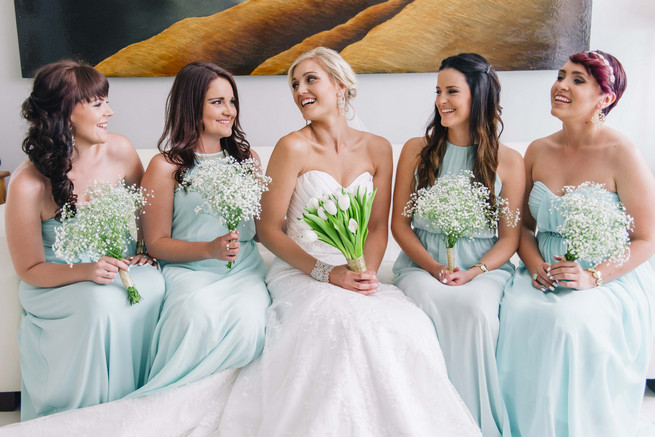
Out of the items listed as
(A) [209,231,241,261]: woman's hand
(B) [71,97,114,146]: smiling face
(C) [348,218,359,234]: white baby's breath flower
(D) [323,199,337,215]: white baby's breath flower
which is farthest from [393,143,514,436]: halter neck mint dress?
(B) [71,97,114,146]: smiling face

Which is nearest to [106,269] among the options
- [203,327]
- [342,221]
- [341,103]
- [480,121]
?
[203,327]

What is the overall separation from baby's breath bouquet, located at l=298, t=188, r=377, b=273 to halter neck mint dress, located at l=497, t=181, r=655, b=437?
71 centimetres

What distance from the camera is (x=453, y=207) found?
2518mm

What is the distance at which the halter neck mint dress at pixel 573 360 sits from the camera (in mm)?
2266

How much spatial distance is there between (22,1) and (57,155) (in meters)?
2.67

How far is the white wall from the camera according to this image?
466 centimetres

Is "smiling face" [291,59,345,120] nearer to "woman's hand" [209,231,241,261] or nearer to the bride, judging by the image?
the bride

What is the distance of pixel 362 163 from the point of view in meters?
3.03

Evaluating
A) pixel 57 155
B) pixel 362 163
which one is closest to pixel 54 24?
pixel 57 155

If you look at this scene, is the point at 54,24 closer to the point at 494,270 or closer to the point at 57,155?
the point at 57,155

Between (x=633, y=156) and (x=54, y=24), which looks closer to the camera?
(x=633, y=156)

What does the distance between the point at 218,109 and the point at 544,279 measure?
5.89 feet

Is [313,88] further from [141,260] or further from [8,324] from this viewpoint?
[8,324]

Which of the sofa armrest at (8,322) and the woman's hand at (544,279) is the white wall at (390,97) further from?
the woman's hand at (544,279)
